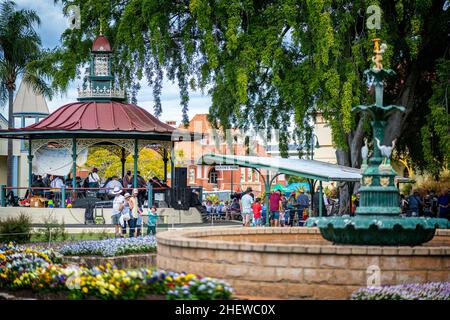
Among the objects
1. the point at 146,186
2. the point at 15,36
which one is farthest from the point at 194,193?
the point at 15,36

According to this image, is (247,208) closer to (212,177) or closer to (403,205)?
(403,205)

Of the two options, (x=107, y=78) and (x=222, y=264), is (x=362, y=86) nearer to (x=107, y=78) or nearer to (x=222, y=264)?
(x=107, y=78)

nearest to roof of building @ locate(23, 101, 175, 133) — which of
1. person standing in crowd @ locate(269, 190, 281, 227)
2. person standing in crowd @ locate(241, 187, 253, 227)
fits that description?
person standing in crowd @ locate(241, 187, 253, 227)

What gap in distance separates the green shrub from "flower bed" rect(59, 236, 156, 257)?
2.18m

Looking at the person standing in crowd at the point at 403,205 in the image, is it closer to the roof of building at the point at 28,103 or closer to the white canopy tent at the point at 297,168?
the white canopy tent at the point at 297,168

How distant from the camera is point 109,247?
21844 millimetres

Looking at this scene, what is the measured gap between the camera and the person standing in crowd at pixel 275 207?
32719 millimetres

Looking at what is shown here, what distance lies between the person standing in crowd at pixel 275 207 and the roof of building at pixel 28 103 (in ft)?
113

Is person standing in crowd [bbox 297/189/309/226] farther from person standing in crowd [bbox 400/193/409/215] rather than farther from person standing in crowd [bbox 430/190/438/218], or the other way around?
person standing in crowd [bbox 430/190/438/218]

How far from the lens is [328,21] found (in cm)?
3198

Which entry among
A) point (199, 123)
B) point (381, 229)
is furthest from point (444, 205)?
point (199, 123)

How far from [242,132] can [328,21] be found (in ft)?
30.1

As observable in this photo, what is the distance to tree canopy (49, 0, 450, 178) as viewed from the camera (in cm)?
3281

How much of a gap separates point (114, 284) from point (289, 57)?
24.0 m
